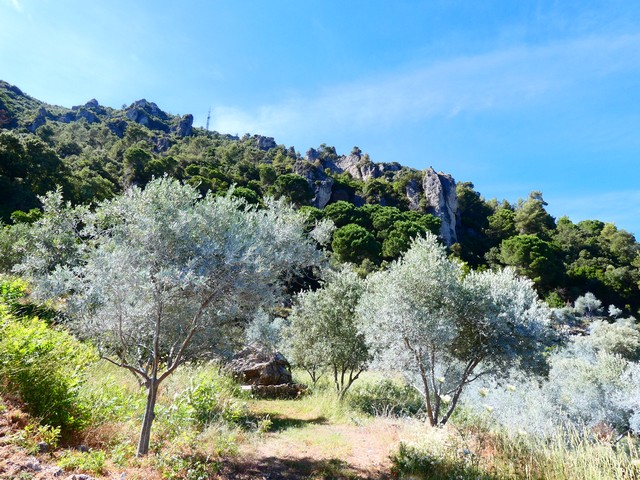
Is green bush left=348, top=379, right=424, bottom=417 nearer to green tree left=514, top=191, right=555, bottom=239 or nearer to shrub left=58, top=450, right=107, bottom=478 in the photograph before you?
shrub left=58, top=450, right=107, bottom=478

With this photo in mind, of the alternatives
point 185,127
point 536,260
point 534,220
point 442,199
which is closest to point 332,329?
point 536,260

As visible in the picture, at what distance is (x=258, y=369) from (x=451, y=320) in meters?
9.06

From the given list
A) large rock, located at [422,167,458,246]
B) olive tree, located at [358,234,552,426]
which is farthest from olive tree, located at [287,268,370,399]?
large rock, located at [422,167,458,246]

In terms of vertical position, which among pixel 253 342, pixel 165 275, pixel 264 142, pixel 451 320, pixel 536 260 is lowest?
pixel 253 342

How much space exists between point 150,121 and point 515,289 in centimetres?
13495

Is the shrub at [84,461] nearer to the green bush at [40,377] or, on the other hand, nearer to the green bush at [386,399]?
the green bush at [40,377]

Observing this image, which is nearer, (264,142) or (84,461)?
(84,461)

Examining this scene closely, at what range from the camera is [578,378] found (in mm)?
14398

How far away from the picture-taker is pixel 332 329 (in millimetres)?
14375

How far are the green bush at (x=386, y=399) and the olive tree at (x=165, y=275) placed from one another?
28.7 feet

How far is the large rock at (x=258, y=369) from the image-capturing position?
14.4 m

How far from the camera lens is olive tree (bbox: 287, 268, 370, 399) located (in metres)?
14.0

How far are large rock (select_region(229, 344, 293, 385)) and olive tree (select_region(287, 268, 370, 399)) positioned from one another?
1.12 metres

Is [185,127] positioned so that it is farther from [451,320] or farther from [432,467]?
[432,467]
